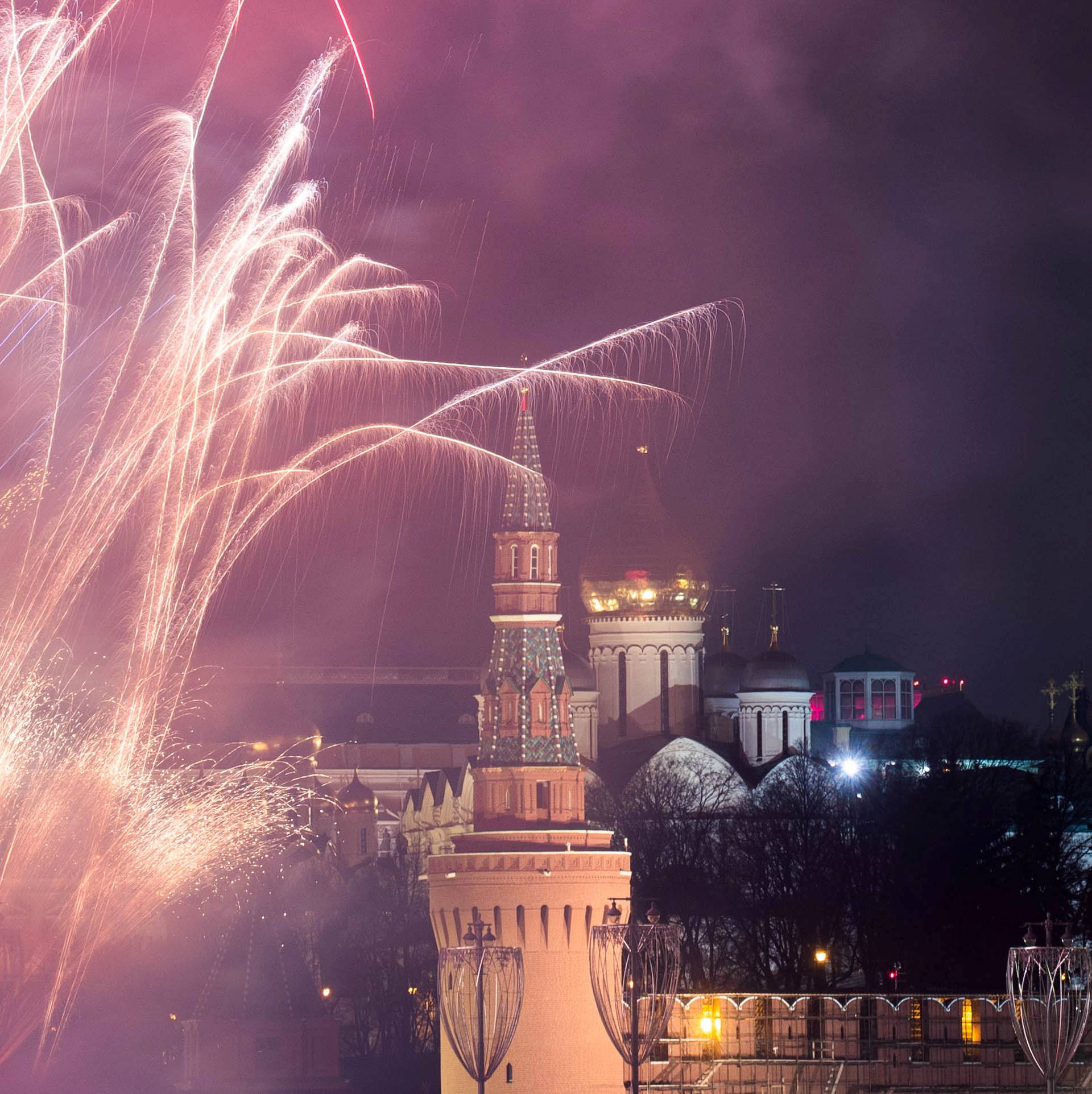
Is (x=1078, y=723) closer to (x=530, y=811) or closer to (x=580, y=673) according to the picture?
(x=580, y=673)

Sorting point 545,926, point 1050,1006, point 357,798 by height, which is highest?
point 357,798

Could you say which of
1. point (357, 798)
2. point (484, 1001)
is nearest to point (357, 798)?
point (357, 798)

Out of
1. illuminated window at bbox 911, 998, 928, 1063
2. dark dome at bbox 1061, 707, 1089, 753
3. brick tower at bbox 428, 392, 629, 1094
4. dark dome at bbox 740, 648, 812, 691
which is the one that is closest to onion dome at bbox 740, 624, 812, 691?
dark dome at bbox 740, 648, 812, 691

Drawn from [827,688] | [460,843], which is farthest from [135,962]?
[827,688]

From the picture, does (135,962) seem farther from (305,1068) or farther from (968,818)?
(968,818)

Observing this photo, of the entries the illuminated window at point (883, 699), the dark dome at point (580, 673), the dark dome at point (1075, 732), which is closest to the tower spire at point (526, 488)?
the dark dome at point (580, 673)

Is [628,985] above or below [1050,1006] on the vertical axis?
above

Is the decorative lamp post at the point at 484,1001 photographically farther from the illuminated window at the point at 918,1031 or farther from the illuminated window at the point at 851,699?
the illuminated window at the point at 851,699
